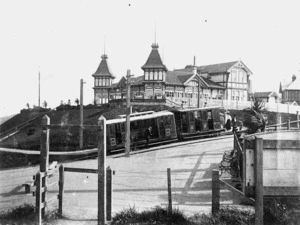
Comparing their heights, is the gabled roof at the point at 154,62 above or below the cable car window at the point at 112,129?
above

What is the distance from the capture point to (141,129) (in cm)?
2031

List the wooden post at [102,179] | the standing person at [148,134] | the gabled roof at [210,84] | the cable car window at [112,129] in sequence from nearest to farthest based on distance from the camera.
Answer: the wooden post at [102,179] → the cable car window at [112,129] → the standing person at [148,134] → the gabled roof at [210,84]

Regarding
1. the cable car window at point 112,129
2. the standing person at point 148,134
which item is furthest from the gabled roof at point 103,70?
the cable car window at point 112,129

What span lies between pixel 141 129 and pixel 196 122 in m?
4.35

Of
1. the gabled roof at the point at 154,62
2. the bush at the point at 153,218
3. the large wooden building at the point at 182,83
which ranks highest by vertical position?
the gabled roof at the point at 154,62

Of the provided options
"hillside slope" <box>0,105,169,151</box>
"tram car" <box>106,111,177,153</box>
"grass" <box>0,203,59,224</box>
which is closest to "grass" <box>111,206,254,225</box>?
"grass" <box>0,203,59,224</box>

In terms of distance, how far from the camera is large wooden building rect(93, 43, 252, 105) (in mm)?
41562

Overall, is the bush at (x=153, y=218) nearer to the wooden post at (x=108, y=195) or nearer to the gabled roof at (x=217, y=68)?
the wooden post at (x=108, y=195)

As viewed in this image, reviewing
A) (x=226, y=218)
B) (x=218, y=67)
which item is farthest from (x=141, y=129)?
(x=218, y=67)

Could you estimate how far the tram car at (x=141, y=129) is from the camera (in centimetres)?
1962

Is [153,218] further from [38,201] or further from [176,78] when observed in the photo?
[176,78]

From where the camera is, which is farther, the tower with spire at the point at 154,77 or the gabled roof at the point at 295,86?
the gabled roof at the point at 295,86

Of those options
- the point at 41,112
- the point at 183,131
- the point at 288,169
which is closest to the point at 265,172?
the point at 288,169

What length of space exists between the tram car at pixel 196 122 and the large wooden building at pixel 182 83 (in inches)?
577
